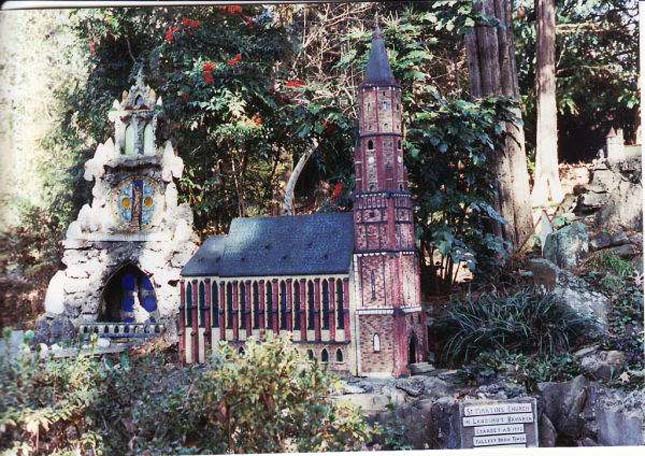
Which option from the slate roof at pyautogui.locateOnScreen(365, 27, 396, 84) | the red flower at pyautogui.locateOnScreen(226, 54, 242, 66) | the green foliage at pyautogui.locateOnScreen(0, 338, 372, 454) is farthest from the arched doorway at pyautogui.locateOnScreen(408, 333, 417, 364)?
the red flower at pyautogui.locateOnScreen(226, 54, 242, 66)

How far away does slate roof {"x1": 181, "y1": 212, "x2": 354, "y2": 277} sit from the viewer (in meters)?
5.46

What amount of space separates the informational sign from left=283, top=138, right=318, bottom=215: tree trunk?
195 cm

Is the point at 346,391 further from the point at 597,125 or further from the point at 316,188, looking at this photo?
the point at 597,125

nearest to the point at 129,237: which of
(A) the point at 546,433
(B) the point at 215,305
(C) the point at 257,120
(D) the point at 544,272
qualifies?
(B) the point at 215,305

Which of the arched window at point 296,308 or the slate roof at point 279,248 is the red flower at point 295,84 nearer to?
the slate roof at point 279,248

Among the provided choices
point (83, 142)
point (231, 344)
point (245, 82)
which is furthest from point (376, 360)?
point (83, 142)

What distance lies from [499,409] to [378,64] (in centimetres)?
256

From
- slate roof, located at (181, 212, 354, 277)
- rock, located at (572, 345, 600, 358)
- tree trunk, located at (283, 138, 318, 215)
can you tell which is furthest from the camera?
tree trunk, located at (283, 138, 318, 215)

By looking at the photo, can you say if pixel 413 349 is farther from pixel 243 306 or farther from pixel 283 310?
pixel 243 306

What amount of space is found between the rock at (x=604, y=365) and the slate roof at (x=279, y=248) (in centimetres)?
178

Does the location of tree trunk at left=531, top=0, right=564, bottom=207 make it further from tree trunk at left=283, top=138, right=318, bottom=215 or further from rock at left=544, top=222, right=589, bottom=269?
tree trunk at left=283, top=138, right=318, bottom=215

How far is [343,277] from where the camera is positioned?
540 cm

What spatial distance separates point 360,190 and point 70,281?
2311mm

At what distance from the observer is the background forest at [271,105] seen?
563cm
